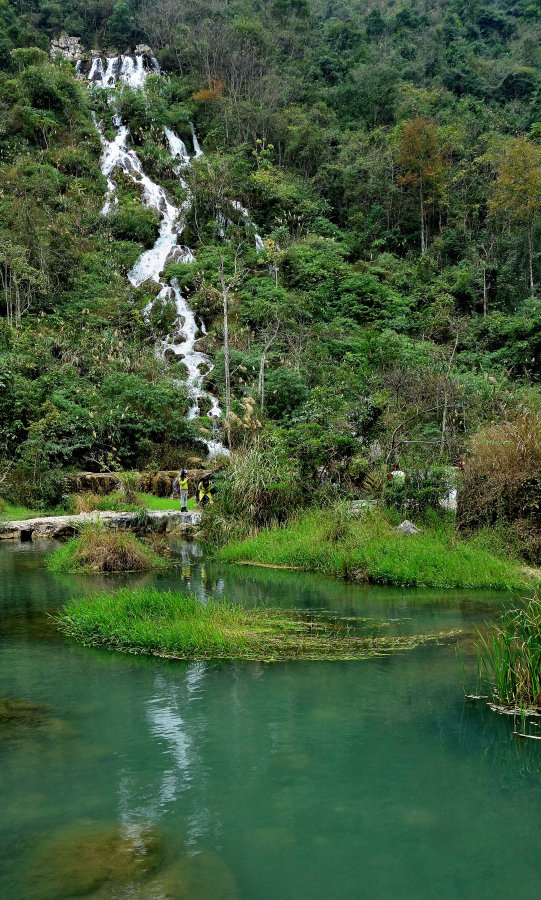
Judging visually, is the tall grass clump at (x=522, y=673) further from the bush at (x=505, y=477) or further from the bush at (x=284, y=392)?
the bush at (x=284, y=392)

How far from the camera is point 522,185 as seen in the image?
32875mm

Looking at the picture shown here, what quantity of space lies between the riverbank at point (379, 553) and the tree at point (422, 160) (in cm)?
2826

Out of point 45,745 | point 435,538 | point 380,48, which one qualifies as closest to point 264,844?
point 45,745

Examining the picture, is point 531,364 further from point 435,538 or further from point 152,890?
point 152,890

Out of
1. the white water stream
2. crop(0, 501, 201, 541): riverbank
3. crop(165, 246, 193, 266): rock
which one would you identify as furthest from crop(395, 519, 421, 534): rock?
crop(165, 246, 193, 266): rock

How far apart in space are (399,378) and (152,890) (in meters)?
16.5

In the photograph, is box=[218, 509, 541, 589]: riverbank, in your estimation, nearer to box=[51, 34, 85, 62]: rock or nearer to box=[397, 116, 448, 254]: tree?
box=[397, 116, 448, 254]: tree

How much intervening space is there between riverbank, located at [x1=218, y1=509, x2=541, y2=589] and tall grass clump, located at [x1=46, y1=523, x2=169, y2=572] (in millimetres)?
1783

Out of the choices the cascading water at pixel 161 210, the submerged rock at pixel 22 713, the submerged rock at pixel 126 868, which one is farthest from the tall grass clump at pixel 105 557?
the cascading water at pixel 161 210

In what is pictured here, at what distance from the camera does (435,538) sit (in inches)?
451

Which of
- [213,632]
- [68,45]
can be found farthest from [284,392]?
[68,45]

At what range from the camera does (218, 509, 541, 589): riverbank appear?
407 inches

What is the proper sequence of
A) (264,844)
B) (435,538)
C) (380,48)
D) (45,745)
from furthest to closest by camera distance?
(380,48) → (435,538) → (45,745) → (264,844)

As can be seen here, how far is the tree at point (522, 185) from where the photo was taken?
32.6 m
